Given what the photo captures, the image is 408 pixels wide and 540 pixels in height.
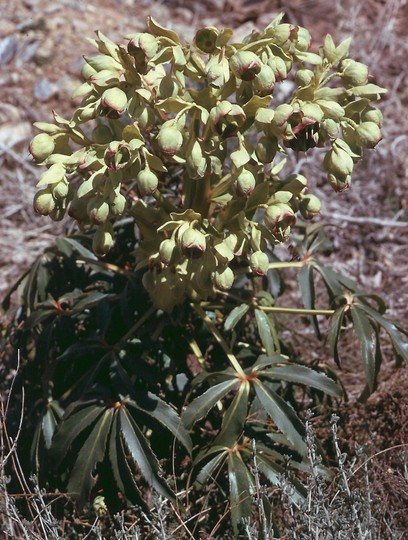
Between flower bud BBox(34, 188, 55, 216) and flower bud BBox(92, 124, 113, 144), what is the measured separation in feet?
0.47

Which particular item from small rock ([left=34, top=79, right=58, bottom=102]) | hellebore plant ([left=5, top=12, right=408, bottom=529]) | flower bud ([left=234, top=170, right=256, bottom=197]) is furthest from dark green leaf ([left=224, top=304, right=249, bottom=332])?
small rock ([left=34, top=79, right=58, bottom=102])

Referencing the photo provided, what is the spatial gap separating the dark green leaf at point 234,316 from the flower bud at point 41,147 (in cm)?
56

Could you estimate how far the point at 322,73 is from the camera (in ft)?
5.43

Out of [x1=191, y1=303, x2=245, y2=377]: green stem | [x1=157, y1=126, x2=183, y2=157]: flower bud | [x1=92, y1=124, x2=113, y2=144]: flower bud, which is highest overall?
[x1=157, y1=126, x2=183, y2=157]: flower bud

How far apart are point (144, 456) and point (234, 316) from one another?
1.29 feet

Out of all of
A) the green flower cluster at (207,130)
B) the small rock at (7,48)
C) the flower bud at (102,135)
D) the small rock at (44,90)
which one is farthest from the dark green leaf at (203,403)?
the small rock at (7,48)

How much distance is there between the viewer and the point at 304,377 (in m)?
1.76

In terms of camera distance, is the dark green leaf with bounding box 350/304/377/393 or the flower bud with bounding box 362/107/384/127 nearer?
the flower bud with bounding box 362/107/384/127

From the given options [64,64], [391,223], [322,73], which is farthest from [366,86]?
[64,64]

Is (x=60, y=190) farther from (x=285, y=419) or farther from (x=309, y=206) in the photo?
(x=285, y=419)

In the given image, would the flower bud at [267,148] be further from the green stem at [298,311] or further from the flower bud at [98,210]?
the green stem at [298,311]

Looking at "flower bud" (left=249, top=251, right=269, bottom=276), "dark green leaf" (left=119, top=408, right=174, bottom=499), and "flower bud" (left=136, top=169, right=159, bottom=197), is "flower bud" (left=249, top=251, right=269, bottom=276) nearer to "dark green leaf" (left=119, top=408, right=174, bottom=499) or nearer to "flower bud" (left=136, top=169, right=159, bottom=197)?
"flower bud" (left=136, top=169, right=159, bottom=197)

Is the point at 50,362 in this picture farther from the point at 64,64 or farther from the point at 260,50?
the point at 64,64

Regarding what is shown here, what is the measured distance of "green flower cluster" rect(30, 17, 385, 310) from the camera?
1544 millimetres
